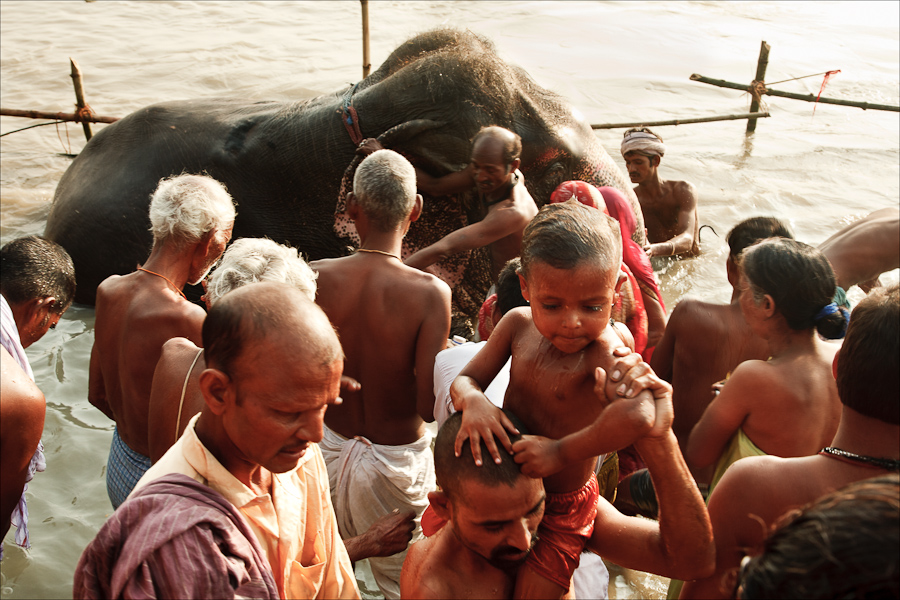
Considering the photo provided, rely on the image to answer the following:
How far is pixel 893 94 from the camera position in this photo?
12.0 meters

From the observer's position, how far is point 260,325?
1550mm

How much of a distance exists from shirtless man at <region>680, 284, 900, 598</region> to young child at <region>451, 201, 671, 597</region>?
0.37m

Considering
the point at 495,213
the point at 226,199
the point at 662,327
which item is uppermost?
the point at 226,199

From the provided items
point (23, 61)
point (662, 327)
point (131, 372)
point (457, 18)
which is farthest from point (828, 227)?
point (23, 61)

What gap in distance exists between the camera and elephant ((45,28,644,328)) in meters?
4.81

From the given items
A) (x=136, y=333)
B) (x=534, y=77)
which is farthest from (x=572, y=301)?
(x=534, y=77)

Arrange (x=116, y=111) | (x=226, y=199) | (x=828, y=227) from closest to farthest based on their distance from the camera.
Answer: (x=226, y=199) < (x=828, y=227) < (x=116, y=111)

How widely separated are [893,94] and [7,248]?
43.6 feet

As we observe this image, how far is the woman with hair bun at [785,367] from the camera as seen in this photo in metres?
2.24

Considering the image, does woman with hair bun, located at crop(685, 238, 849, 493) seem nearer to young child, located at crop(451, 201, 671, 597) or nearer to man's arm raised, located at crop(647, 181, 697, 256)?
young child, located at crop(451, 201, 671, 597)

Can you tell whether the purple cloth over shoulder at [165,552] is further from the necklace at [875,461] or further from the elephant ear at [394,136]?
the elephant ear at [394,136]

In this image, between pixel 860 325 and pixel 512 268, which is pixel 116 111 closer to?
pixel 512 268

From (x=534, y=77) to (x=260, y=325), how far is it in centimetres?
925

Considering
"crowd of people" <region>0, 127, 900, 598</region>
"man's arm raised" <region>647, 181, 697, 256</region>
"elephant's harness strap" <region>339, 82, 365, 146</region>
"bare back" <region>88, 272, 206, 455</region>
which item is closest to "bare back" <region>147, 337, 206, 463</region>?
"crowd of people" <region>0, 127, 900, 598</region>
